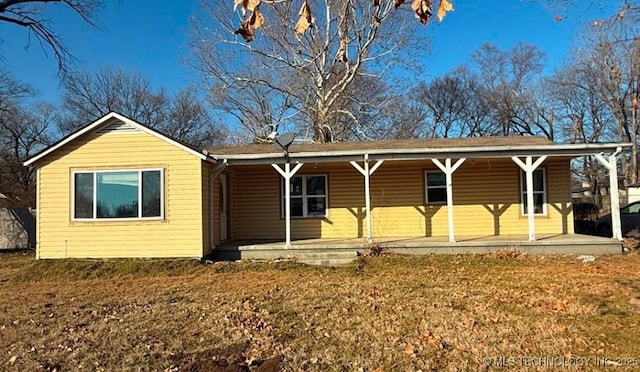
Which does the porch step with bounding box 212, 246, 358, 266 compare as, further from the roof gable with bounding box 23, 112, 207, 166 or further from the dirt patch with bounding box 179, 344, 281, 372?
the dirt patch with bounding box 179, 344, 281, 372

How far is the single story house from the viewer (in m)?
10.9

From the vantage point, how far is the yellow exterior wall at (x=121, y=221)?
35.5 feet

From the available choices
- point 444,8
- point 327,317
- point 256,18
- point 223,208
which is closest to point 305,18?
point 256,18

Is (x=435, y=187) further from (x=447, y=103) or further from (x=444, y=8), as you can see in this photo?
(x=447, y=103)

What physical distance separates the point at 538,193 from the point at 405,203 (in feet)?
12.4

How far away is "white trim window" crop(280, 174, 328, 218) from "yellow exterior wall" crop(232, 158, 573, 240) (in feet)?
0.58

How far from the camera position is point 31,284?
9469mm

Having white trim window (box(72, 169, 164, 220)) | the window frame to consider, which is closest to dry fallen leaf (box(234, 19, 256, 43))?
white trim window (box(72, 169, 164, 220))

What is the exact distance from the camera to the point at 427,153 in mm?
11539

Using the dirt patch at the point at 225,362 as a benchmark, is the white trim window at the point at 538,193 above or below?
above

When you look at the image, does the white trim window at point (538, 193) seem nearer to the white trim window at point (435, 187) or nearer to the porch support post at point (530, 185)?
the porch support post at point (530, 185)

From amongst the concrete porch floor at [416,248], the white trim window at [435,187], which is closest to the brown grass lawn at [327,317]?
the concrete porch floor at [416,248]

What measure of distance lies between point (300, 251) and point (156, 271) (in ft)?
11.0

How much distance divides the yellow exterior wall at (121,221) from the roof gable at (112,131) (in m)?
0.11
